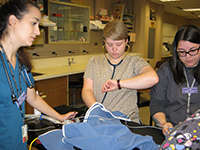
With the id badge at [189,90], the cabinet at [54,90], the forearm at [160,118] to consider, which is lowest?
the cabinet at [54,90]

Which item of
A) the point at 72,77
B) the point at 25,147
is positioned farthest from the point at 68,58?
the point at 25,147

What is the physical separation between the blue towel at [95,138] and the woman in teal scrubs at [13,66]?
157mm

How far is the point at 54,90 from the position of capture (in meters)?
3.13

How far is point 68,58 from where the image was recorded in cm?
418

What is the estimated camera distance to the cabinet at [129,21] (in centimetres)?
596

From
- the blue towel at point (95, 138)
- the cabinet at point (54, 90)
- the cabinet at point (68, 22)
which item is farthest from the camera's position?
the cabinet at point (68, 22)

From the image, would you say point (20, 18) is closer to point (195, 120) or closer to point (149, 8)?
point (195, 120)

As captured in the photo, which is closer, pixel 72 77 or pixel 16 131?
pixel 16 131

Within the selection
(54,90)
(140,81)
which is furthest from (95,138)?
(54,90)

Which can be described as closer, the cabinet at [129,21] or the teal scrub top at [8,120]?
the teal scrub top at [8,120]

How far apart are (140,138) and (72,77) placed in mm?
3439

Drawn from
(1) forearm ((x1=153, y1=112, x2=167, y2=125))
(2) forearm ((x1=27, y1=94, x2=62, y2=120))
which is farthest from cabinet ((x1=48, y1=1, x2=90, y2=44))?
(1) forearm ((x1=153, y1=112, x2=167, y2=125))

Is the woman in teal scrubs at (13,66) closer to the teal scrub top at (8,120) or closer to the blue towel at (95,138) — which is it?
the teal scrub top at (8,120)

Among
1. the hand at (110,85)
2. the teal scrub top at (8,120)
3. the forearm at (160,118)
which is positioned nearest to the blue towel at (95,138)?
the teal scrub top at (8,120)
